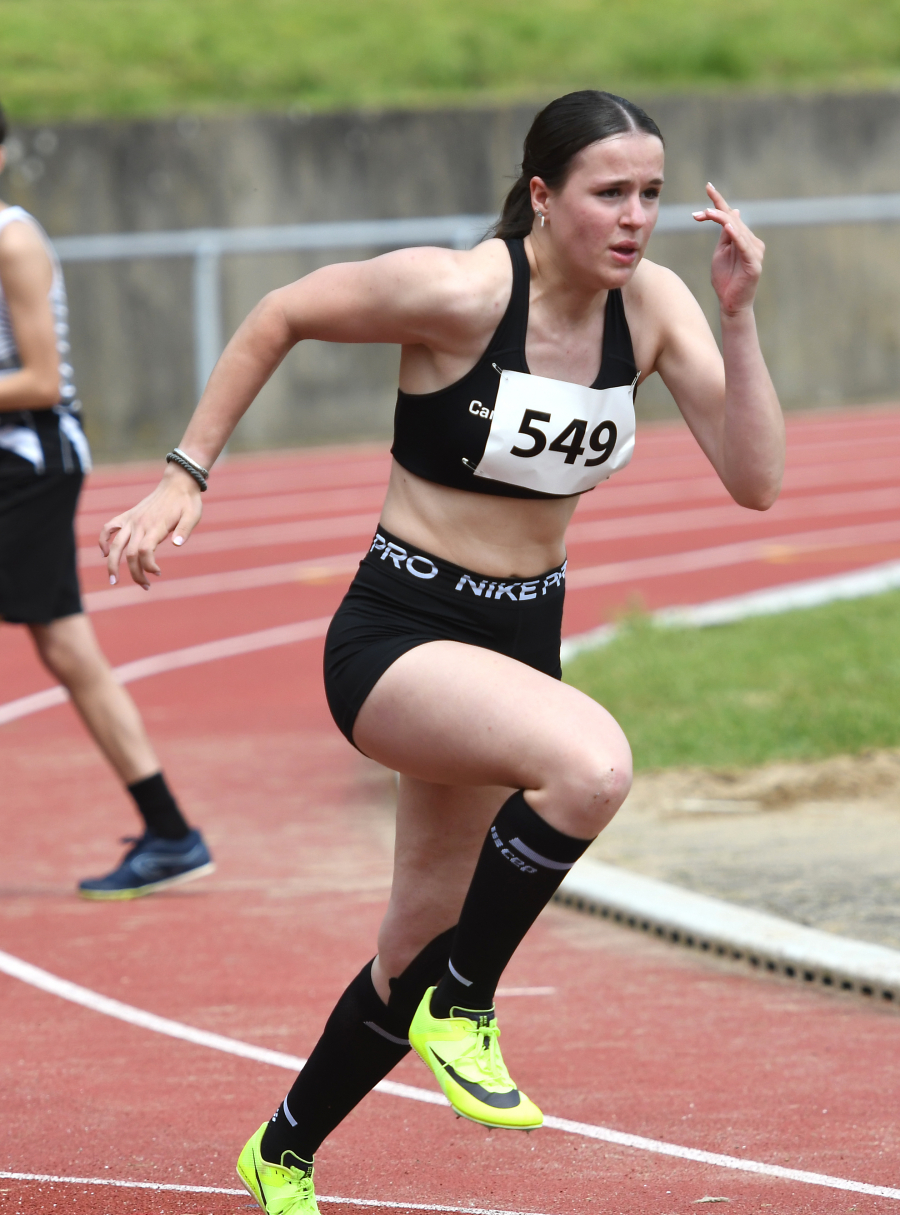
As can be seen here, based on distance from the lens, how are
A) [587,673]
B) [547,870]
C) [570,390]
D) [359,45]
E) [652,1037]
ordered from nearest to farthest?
[547,870]
[570,390]
[652,1037]
[587,673]
[359,45]

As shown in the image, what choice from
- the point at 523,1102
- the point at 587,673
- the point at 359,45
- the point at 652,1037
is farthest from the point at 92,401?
the point at 523,1102

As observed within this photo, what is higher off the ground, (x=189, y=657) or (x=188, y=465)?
(x=188, y=465)

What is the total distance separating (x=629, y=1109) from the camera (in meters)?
4.05

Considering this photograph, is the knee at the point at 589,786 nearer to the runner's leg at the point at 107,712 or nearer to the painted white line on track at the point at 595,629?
the runner's leg at the point at 107,712

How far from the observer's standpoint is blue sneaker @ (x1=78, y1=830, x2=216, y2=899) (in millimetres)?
5879

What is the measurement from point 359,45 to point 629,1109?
24169 millimetres

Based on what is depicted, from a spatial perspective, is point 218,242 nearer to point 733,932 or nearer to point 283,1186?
point 733,932

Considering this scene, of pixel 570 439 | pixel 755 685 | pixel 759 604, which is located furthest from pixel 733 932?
pixel 759 604

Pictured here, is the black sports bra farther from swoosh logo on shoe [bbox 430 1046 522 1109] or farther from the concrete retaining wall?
the concrete retaining wall

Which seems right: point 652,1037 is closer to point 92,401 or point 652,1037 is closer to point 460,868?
point 460,868

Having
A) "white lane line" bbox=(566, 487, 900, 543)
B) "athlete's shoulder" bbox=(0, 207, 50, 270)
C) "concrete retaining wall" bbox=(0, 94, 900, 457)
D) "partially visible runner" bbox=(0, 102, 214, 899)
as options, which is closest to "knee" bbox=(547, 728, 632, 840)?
"partially visible runner" bbox=(0, 102, 214, 899)

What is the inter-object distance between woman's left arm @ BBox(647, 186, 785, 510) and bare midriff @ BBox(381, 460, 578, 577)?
31 centimetres

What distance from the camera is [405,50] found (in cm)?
2614

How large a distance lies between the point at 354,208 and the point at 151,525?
20319 millimetres
